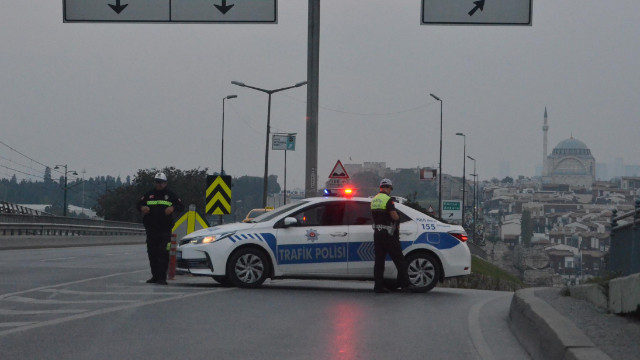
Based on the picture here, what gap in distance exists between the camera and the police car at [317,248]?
1727cm

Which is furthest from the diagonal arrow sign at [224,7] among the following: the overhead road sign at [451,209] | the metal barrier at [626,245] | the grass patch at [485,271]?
the overhead road sign at [451,209]

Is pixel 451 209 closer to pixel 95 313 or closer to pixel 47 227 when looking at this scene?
pixel 47 227

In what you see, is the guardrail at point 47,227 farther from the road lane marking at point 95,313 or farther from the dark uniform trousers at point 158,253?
the road lane marking at point 95,313

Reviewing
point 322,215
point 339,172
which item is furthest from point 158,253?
point 339,172

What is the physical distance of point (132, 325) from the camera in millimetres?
11633

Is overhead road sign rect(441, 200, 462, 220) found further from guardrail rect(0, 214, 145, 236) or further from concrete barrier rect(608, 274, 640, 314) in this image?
concrete barrier rect(608, 274, 640, 314)

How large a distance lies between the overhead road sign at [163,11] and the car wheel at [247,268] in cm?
528

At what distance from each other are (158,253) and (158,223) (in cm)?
51

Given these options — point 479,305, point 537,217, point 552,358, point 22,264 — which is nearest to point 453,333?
point 552,358

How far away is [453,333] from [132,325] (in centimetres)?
344

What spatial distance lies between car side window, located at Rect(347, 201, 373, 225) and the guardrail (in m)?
26.5

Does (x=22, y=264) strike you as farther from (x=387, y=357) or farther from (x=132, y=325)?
(x=387, y=357)

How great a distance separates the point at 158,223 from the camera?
715 inches

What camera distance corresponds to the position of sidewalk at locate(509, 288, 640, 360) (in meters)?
8.47
